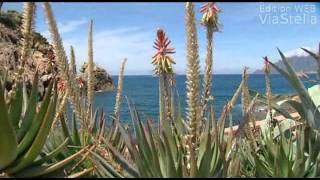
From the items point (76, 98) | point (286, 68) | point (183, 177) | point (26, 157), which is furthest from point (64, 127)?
point (286, 68)

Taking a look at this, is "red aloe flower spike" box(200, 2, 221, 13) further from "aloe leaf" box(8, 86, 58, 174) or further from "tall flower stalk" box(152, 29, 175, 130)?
"aloe leaf" box(8, 86, 58, 174)

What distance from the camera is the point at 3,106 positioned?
2582 millimetres

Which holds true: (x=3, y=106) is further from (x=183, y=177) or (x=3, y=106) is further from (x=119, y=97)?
(x=119, y=97)

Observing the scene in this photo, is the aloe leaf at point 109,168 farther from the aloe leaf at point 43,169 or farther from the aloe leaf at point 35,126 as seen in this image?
the aloe leaf at point 35,126

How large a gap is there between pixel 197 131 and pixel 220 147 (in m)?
0.33

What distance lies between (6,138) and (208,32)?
1.90 meters

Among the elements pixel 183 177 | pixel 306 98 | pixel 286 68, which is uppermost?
pixel 286 68

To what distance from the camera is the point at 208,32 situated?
391 centimetres

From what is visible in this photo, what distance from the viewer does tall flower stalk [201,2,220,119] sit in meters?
3.37

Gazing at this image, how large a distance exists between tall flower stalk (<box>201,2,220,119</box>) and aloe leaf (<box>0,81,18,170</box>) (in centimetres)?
127

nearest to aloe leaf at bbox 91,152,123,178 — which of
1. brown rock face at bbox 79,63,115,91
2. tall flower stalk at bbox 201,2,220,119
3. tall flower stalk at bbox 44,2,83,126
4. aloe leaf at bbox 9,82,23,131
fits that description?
tall flower stalk at bbox 44,2,83,126

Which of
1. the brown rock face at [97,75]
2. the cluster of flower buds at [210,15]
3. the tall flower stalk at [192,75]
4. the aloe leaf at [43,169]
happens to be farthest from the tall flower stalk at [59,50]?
the brown rock face at [97,75]

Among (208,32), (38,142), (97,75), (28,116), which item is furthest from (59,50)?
(97,75)

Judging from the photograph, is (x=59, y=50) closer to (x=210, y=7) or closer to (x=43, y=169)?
(x=43, y=169)
